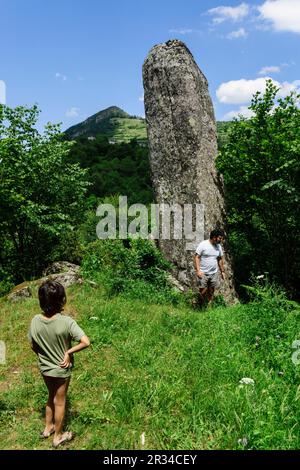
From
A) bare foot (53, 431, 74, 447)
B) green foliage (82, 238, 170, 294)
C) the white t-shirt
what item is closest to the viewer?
bare foot (53, 431, 74, 447)

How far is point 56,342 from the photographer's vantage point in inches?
164

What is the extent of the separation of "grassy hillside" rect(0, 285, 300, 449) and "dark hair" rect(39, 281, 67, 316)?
1.34 metres

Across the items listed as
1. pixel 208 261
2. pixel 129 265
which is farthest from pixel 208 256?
pixel 129 265

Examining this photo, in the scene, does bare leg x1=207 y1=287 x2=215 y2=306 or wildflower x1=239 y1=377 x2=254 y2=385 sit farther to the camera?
bare leg x1=207 y1=287 x2=215 y2=306

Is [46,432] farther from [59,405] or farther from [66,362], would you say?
[66,362]

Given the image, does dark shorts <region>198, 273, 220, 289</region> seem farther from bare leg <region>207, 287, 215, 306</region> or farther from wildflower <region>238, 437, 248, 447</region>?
wildflower <region>238, 437, 248, 447</region>

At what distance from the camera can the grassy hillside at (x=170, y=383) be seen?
3891 millimetres

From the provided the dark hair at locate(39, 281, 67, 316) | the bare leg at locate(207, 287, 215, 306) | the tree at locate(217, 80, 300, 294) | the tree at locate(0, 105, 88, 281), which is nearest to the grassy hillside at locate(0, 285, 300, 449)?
the dark hair at locate(39, 281, 67, 316)

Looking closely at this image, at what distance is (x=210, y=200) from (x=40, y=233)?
30.4ft

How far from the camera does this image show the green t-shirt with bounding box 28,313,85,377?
4.13 meters

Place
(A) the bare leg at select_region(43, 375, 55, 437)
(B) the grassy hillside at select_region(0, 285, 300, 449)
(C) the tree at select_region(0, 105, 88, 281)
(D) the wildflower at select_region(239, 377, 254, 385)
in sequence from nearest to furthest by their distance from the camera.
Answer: (B) the grassy hillside at select_region(0, 285, 300, 449) < (A) the bare leg at select_region(43, 375, 55, 437) < (D) the wildflower at select_region(239, 377, 254, 385) < (C) the tree at select_region(0, 105, 88, 281)

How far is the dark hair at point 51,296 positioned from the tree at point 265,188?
7.10m

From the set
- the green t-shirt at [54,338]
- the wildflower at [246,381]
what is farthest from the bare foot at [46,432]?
the wildflower at [246,381]
